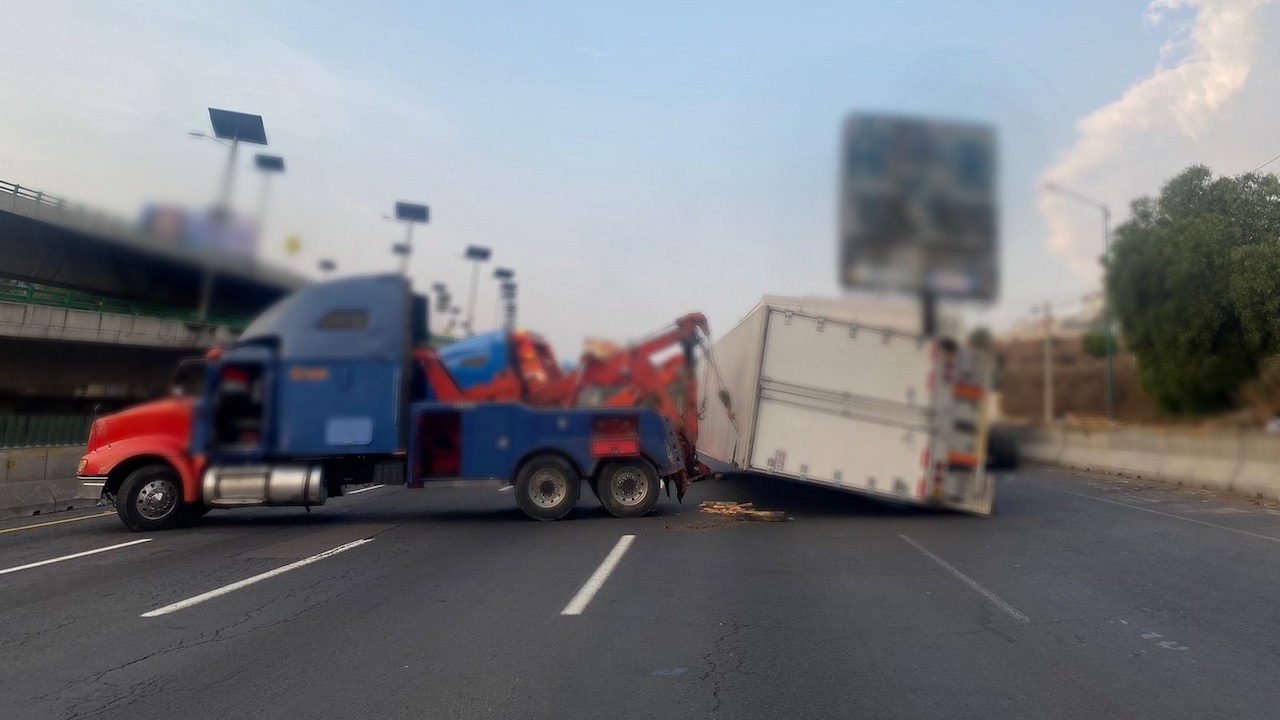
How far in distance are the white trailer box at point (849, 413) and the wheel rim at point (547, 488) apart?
8.48 ft

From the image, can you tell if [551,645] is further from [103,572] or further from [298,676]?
[103,572]

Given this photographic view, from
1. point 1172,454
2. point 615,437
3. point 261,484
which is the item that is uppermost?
point 1172,454

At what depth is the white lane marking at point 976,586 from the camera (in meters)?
7.50

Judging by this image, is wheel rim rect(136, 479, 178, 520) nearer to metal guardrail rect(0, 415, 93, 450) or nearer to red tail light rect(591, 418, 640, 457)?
metal guardrail rect(0, 415, 93, 450)

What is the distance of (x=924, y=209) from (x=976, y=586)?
3552 millimetres

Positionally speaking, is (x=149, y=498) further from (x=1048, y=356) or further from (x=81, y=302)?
(x=81, y=302)

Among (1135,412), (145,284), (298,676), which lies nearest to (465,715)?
(298,676)

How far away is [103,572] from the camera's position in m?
9.88

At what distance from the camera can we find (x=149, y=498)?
42.9 ft

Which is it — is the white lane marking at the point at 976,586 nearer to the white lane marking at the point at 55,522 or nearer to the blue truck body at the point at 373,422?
the blue truck body at the point at 373,422

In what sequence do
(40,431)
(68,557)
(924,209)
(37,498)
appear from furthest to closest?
1. (40,431)
2. (37,498)
3. (68,557)
4. (924,209)

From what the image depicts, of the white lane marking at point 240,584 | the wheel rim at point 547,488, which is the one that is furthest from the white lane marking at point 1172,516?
the white lane marking at point 240,584

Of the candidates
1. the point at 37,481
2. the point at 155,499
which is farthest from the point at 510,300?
the point at 37,481

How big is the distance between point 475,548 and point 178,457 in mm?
4865
